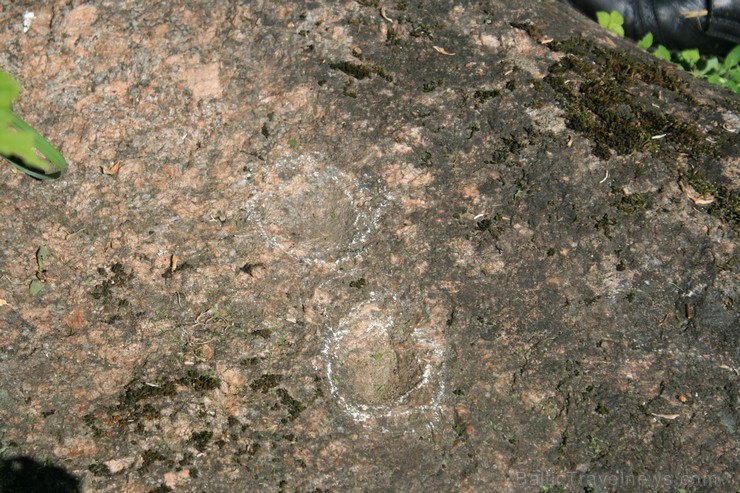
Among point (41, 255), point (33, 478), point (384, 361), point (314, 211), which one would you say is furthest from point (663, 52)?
point (33, 478)

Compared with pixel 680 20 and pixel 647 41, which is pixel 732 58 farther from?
pixel 647 41

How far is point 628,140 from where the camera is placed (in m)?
2.68

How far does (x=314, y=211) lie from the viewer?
275 cm

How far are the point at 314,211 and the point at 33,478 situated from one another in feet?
4.36

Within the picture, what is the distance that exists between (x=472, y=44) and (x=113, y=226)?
1.66m

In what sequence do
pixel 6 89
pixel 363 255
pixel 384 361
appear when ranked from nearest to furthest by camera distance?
pixel 6 89 < pixel 384 361 < pixel 363 255

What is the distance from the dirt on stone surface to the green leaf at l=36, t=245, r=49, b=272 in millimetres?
20

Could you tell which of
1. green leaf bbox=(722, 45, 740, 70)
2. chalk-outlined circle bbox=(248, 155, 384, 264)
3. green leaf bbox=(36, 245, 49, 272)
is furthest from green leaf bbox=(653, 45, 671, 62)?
green leaf bbox=(36, 245, 49, 272)

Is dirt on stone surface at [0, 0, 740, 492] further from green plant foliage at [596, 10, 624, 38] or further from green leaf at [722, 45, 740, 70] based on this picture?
green leaf at [722, 45, 740, 70]

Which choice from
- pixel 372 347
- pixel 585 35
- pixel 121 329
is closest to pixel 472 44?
pixel 585 35

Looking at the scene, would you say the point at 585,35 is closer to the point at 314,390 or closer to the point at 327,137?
the point at 327,137

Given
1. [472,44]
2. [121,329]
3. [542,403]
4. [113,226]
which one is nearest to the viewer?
[542,403]

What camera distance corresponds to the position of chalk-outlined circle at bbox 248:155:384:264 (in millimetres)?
2633

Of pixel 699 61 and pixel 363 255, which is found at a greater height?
pixel 363 255
